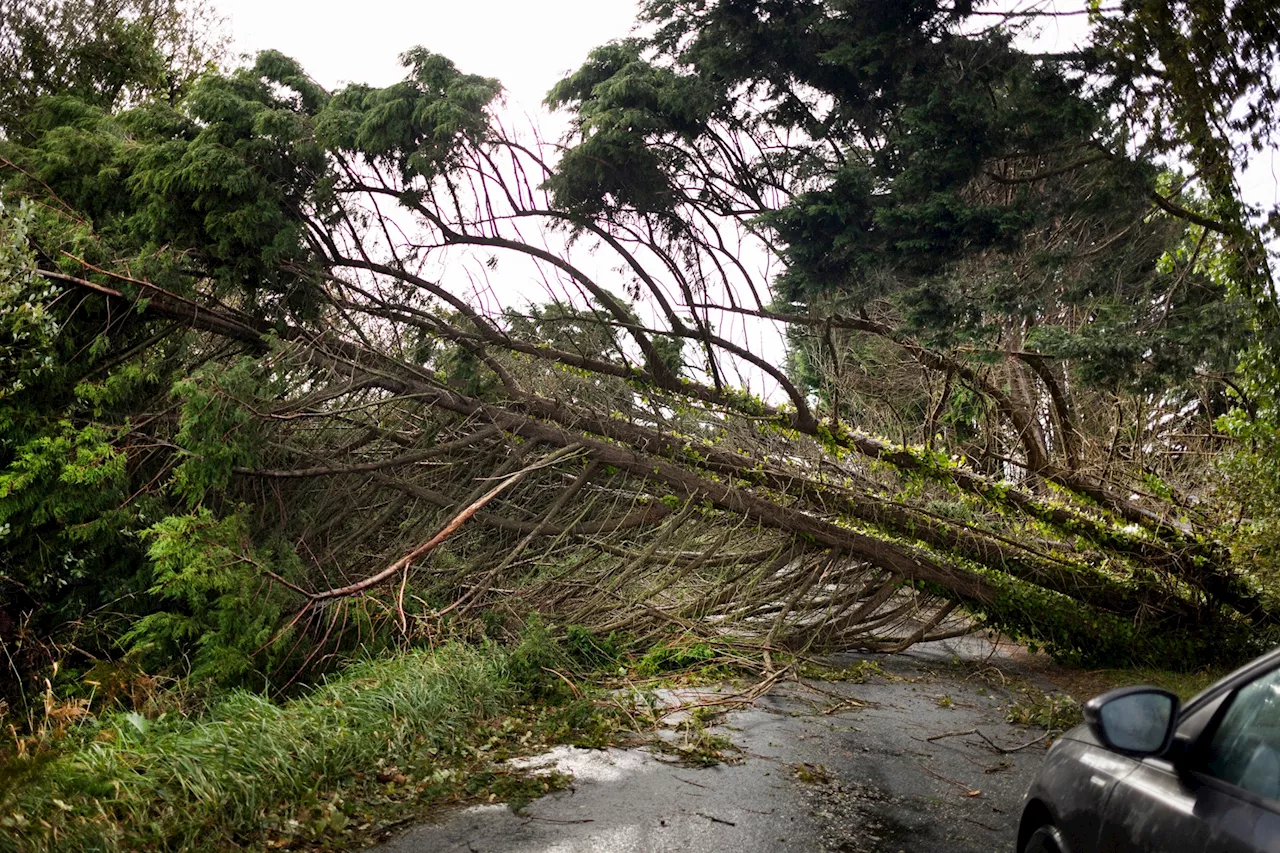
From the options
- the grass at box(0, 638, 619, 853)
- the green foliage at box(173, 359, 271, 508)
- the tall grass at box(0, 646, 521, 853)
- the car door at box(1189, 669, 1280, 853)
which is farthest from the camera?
the green foliage at box(173, 359, 271, 508)

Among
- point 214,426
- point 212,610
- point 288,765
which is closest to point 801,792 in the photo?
point 288,765

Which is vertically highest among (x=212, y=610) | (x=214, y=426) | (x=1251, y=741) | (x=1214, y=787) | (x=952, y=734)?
(x=1251, y=741)

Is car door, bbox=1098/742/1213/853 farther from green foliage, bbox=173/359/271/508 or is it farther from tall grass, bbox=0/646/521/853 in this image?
green foliage, bbox=173/359/271/508

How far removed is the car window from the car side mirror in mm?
101

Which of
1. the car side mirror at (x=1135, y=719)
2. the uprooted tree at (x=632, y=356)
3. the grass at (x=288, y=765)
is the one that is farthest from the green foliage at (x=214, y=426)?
the car side mirror at (x=1135, y=719)

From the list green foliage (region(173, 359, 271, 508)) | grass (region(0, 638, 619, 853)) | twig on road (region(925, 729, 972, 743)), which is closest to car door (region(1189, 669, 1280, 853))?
grass (region(0, 638, 619, 853))

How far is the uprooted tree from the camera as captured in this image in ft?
27.7

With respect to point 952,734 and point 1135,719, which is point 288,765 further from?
point 952,734

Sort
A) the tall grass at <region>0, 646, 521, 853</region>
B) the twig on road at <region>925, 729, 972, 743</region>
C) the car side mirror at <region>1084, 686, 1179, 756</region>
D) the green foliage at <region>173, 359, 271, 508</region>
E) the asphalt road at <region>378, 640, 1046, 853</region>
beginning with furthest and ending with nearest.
→ the green foliage at <region>173, 359, 271, 508</region> < the twig on road at <region>925, 729, 972, 743</region> < the asphalt road at <region>378, 640, 1046, 853</region> < the tall grass at <region>0, 646, 521, 853</region> < the car side mirror at <region>1084, 686, 1179, 756</region>

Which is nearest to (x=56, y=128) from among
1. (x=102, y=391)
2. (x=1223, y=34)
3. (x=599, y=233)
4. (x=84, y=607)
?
(x=102, y=391)

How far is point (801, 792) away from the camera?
237 inches

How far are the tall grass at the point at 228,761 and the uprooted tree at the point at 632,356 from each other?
120cm

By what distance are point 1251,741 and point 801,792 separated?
4.21 m

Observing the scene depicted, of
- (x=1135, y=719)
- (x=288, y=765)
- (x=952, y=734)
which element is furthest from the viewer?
(x=952, y=734)
